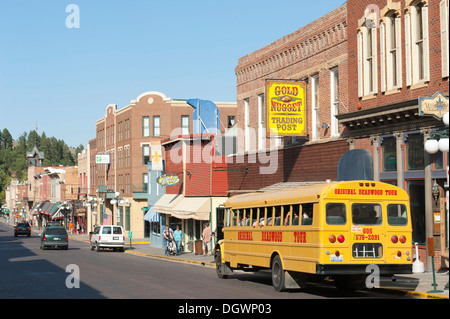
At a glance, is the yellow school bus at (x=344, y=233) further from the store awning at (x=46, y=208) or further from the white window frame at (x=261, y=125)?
the store awning at (x=46, y=208)

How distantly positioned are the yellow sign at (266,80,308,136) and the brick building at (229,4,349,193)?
2.23ft

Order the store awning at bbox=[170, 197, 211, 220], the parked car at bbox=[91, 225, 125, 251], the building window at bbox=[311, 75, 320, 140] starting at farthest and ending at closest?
the parked car at bbox=[91, 225, 125, 251], the store awning at bbox=[170, 197, 211, 220], the building window at bbox=[311, 75, 320, 140]

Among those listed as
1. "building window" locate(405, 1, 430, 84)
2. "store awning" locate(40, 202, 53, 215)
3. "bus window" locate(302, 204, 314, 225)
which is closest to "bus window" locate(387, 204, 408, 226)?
"bus window" locate(302, 204, 314, 225)

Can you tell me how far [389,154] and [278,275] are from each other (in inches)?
334

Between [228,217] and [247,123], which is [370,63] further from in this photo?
[247,123]

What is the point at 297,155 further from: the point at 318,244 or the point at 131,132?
the point at 131,132

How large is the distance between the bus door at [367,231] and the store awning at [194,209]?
23.9m

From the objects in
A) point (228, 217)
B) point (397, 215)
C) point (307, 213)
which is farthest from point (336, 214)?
point (228, 217)

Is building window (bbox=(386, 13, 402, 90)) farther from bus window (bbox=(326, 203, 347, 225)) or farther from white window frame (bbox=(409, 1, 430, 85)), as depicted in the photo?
bus window (bbox=(326, 203, 347, 225))

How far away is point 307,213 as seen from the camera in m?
19.3

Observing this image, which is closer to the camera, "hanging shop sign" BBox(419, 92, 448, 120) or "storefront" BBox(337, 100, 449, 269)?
"hanging shop sign" BBox(419, 92, 448, 120)

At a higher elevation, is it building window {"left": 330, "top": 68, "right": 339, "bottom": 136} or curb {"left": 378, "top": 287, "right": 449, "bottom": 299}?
building window {"left": 330, "top": 68, "right": 339, "bottom": 136}

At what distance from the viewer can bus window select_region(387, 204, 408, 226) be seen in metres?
18.9
